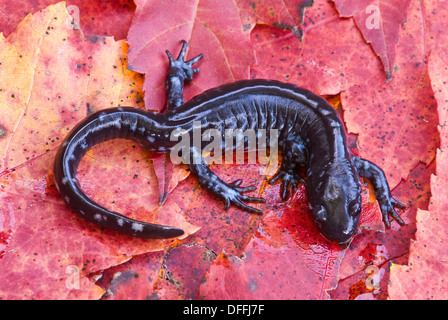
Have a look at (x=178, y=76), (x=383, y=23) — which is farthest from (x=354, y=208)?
(x=178, y=76)

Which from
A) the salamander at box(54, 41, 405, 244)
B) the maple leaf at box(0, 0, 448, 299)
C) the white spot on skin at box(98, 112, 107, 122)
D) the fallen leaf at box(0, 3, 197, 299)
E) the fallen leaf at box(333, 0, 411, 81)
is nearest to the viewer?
the fallen leaf at box(0, 3, 197, 299)

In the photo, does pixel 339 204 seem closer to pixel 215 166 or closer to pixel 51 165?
pixel 215 166

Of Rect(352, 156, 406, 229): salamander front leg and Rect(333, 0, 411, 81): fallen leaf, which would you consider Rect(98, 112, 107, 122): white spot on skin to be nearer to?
Rect(352, 156, 406, 229): salamander front leg

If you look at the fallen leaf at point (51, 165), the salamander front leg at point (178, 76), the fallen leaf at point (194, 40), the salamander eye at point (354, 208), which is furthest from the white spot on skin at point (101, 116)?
the salamander eye at point (354, 208)

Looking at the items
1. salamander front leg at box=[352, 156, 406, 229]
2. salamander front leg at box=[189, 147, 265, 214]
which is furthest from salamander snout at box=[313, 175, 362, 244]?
salamander front leg at box=[189, 147, 265, 214]

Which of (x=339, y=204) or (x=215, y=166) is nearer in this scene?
(x=339, y=204)

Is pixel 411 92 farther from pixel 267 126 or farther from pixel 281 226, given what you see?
pixel 281 226

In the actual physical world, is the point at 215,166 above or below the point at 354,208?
above
